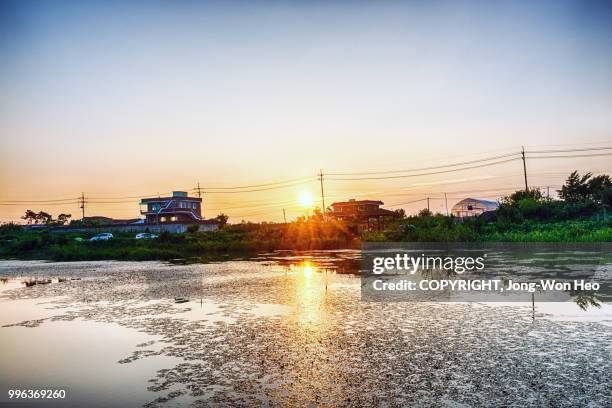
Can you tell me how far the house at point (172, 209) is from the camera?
193 feet

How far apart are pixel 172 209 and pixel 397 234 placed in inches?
1474

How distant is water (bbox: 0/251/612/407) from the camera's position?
177 inches

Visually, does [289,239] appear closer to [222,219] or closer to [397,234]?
[397,234]

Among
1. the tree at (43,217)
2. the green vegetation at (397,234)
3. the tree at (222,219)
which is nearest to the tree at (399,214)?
the green vegetation at (397,234)

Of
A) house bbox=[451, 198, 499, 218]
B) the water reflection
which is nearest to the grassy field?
the water reflection

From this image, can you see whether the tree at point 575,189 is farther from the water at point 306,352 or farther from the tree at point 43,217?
the tree at point 43,217

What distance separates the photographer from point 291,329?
727cm

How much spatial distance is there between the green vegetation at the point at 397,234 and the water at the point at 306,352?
16309 mm

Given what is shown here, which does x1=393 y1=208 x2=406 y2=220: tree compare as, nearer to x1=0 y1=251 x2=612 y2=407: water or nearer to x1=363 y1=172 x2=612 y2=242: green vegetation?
x1=363 y1=172 x2=612 y2=242: green vegetation

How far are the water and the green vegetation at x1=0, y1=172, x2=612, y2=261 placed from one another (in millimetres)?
16309

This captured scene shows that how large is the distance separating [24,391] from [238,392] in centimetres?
246

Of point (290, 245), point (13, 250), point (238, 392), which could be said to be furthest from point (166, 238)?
point (238, 392)

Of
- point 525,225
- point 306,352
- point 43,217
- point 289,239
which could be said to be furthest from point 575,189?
point 43,217

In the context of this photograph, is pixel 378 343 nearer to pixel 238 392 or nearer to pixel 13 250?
pixel 238 392
